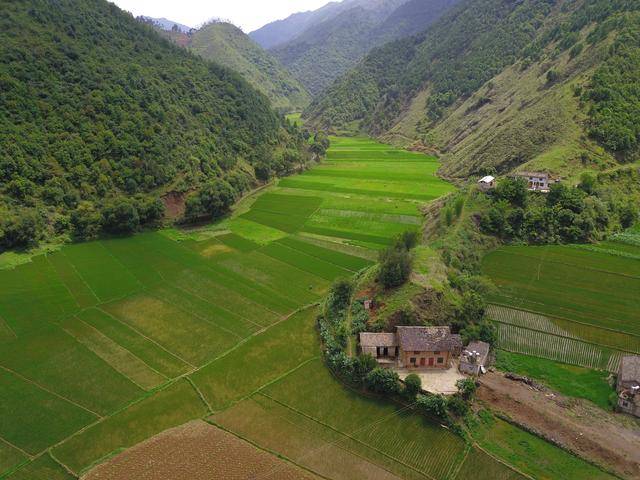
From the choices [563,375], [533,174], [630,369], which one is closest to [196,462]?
[563,375]

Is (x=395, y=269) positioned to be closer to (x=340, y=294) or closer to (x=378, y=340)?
(x=340, y=294)

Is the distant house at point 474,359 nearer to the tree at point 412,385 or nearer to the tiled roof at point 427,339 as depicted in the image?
the tiled roof at point 427,339

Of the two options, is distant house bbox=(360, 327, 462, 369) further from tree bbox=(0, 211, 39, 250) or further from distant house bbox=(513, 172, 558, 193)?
tree bbox=(0, 211, 39, 250)

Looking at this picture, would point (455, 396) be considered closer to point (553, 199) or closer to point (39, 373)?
point (39, 373)

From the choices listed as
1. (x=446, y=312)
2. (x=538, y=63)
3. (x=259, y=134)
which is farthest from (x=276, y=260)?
(x=538, y=63)

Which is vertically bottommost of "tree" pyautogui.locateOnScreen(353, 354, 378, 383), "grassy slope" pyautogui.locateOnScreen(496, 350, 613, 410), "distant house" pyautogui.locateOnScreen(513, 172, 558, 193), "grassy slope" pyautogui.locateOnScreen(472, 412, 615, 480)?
"grassy slope" pyautogui.locateOnScreen(472, 412, 615, 480)

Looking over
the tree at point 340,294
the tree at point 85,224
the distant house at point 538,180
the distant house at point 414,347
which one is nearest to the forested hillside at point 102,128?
the tree at point 85,224

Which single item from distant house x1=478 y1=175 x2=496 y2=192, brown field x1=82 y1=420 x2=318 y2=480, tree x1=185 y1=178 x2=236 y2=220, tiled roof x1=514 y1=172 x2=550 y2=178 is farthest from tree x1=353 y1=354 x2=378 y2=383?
tiled roof x1=514 y1=172 x2=550 y2=178
